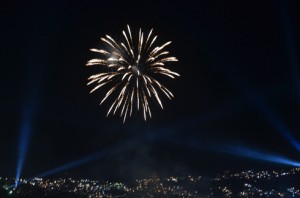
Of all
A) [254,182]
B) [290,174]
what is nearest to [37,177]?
[254,182]

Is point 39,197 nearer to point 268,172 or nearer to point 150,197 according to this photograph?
point 150,197

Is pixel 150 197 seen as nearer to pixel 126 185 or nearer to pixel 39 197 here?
pixel 39 197

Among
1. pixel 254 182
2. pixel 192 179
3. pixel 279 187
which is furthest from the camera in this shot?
pixel 192 179

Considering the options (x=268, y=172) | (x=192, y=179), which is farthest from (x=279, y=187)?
(x=192, y=179)

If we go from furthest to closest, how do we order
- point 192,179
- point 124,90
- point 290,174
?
point 192,179
point 290,174
point 124,90

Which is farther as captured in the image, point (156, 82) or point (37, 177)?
point (37, 177)

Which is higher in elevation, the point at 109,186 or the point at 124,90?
the point at 109,186
